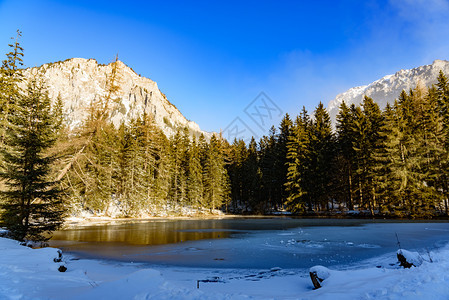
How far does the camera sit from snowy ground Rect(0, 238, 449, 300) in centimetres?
408

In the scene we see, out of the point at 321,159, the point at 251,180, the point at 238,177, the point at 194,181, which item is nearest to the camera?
the point at 321,159

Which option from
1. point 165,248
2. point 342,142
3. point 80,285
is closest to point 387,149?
point 342,142

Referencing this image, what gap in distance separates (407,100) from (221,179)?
3783cm

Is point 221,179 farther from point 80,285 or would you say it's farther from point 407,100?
point 80,285

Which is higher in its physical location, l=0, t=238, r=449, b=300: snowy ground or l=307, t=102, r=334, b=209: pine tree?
l=307, t=102, r=334, b=209: pine tree

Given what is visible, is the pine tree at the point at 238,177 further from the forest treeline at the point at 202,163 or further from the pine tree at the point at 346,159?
the pine tree at the point at 346,159

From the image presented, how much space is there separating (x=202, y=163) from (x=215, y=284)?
163 ft

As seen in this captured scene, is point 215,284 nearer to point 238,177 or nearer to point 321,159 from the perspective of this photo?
point 321,159

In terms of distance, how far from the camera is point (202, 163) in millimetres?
55844

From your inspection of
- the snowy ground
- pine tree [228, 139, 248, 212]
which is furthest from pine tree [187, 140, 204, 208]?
the snowy ground

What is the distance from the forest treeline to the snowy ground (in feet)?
27.0

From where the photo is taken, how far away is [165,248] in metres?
12.4

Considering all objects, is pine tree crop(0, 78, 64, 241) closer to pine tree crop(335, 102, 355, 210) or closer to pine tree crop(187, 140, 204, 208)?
pine tree crop(187, 140, 204, 208)

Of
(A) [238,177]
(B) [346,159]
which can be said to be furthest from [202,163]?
(B) [346,159]
